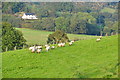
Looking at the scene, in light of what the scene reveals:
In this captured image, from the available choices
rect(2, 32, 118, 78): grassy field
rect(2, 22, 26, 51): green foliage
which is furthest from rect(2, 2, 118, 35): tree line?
rect(2, 32, 118, 78): grassy field

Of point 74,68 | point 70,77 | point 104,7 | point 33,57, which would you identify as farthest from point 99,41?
point 104,7

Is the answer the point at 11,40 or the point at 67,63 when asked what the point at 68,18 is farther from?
the point at 67,63

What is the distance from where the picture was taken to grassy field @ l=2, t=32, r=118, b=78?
18453 millimetres

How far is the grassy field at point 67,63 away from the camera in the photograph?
1845 cm

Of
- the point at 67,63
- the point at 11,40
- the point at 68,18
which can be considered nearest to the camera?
the point at 67,63

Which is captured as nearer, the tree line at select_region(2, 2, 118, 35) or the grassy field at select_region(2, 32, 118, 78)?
the grassy field at select_region(2, 32, 118, 78)

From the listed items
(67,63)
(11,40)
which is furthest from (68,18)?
(67,63)

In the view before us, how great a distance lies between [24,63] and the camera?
74.4 feet

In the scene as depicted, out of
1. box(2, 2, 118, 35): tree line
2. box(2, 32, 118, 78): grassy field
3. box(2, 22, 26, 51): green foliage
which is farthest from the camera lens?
box(2, 2, 118, 35): tree line

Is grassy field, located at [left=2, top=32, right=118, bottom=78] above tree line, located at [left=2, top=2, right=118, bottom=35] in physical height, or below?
below

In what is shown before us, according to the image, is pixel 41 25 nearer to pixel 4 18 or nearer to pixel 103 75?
pixel 4 18

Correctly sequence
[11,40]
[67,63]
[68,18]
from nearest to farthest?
1. [67,63]
2. [11,40]
3. [68,18]

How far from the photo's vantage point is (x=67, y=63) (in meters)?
21.3

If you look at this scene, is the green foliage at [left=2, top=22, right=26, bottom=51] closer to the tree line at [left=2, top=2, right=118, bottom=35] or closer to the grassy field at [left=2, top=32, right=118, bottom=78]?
the grassy field at [left=2, top=32, right=118, bottom=78]
